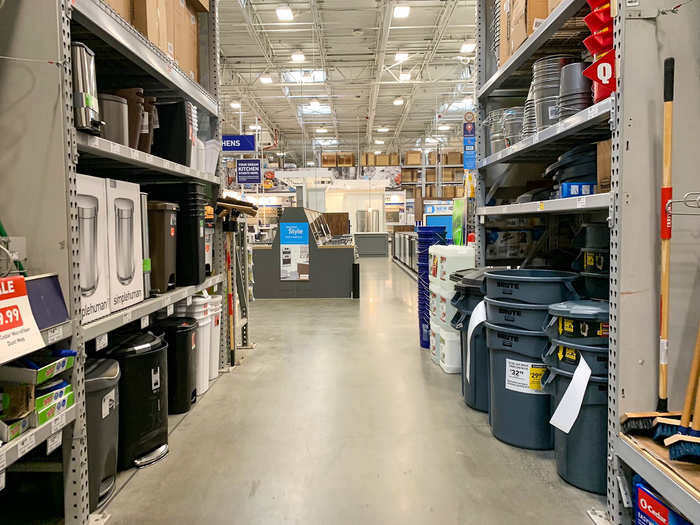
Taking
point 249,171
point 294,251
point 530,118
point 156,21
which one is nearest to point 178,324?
point 156,21

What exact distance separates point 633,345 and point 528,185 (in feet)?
6.78

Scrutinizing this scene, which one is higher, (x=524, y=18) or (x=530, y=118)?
(x=524, y=18)

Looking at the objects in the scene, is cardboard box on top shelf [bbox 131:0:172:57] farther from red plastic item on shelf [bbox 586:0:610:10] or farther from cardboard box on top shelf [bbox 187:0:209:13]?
red plastic item on shelf [bbox 586:0:610:10]

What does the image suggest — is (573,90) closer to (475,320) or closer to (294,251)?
(475,320)

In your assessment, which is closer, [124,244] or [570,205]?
[570,205]

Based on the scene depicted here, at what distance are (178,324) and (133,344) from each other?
64 centimetres

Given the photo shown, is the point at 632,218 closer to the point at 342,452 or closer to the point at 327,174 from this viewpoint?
the point at 342,452

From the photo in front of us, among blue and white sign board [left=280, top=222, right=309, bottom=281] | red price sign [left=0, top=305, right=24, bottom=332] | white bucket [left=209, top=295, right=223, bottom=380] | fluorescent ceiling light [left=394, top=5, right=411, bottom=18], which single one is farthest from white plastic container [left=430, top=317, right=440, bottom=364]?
fluorescent ceiling light [left=394, top=5, right=411, bottom=18]

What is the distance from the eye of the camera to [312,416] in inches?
118

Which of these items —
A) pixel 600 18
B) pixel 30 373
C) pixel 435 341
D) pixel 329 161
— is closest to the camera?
pixel 30 373

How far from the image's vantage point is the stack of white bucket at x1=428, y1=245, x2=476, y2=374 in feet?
12.5

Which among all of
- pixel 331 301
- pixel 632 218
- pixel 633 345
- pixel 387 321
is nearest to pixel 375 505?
pixel 633 345

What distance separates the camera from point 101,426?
6.48 feet

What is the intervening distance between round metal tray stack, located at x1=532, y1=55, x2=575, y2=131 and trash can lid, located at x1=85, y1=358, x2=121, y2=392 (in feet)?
7.96
